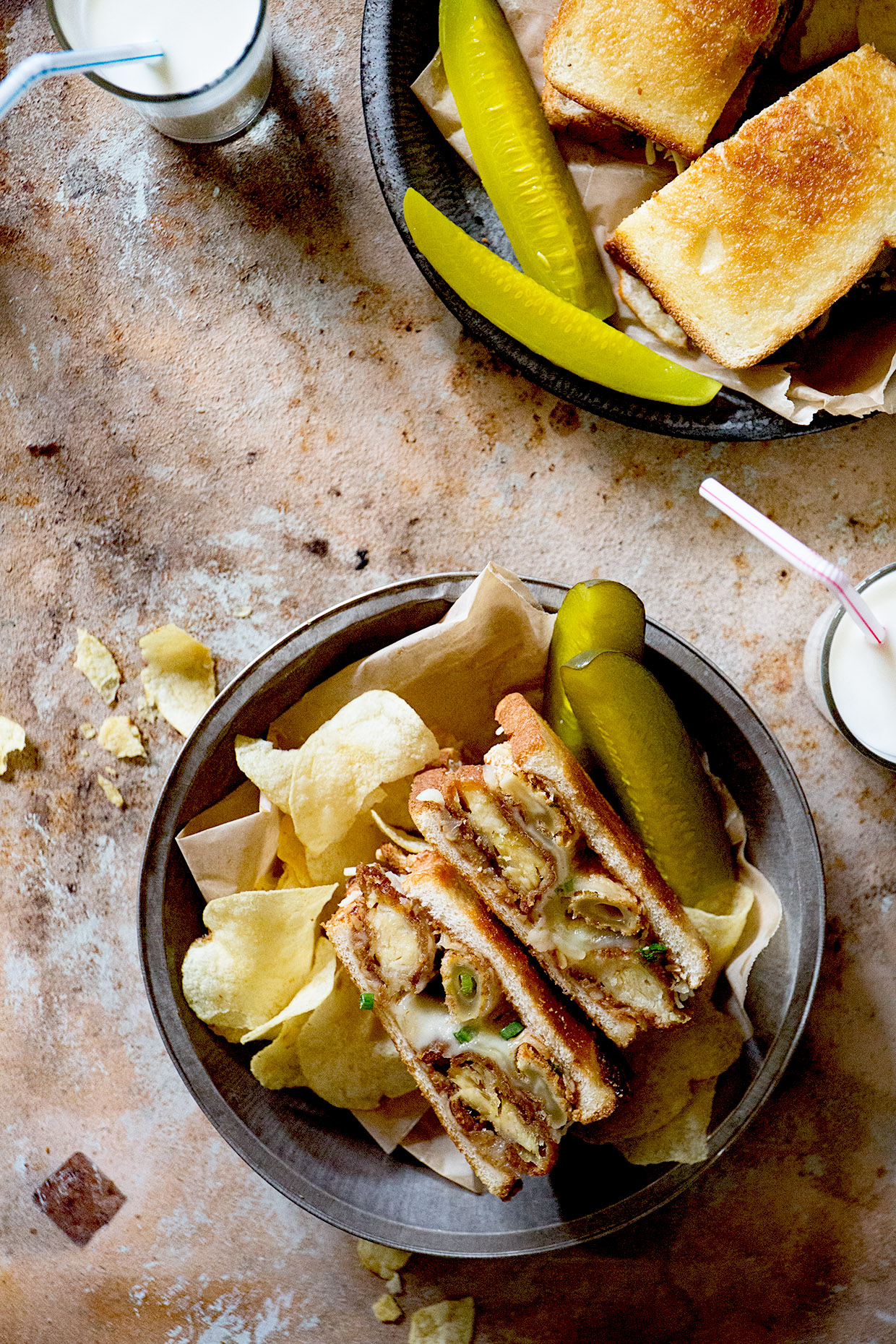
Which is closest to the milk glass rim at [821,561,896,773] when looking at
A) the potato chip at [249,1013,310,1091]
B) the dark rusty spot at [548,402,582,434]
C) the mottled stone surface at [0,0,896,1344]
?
the mottled stone surface at [0,0,896,1344]

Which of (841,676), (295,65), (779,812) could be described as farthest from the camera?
(295,65)

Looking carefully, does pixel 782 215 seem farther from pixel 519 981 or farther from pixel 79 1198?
pixel 79 1198

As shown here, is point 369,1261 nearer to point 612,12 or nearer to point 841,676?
point 841,676

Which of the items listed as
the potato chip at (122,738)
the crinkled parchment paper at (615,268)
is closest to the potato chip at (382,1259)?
the potato chip at (122,738)

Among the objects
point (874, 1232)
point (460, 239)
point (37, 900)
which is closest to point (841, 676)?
point (460, 239)

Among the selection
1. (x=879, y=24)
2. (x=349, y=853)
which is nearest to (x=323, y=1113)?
(x=349, y=853)

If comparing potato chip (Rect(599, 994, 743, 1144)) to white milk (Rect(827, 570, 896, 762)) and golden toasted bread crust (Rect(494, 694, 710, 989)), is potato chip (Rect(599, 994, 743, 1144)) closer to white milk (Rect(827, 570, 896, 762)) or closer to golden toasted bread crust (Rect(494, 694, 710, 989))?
golden toasted bread crust (Rect(494, 694, 710, 989))

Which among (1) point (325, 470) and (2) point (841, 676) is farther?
(1) point (325, 470)
